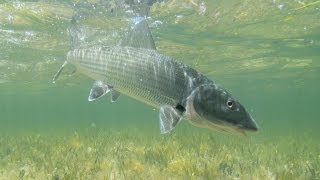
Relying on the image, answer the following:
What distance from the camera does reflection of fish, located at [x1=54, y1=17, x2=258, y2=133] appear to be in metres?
3.58

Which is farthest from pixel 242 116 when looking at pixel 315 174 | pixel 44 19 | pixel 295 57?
pixel 295 57

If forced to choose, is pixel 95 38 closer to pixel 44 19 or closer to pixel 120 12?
pixel 44 19

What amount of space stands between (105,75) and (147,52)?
2.21ft

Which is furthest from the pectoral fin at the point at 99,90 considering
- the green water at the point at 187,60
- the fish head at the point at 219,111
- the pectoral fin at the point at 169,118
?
the green water at the point at 187,60

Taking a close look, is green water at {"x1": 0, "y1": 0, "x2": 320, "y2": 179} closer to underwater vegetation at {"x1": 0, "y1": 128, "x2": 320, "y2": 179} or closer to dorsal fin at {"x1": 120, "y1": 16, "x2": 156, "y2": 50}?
underwater vegetation at {"x1": 0, "y1": 128, "x2": 320, "y2": 179}

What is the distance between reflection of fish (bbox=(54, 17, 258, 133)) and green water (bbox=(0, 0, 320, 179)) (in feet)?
1.29

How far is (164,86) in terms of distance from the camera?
13.1 feet

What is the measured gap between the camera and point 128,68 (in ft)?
14.4

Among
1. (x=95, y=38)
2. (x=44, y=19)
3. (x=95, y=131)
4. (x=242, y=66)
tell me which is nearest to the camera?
(x=44, y=19)

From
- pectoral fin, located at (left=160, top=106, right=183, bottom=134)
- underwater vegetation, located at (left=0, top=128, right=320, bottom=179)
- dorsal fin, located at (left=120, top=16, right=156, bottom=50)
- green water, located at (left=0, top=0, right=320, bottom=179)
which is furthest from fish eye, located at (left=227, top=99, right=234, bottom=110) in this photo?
underwater vegetation, located at (left=0, top=128, right=320, bottom=179)

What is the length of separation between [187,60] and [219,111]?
102 ft

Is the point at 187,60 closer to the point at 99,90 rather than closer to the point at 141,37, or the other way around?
the point at 99,90

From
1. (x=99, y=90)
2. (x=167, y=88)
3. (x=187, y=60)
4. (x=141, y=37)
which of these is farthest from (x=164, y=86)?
(x=187, y=60)

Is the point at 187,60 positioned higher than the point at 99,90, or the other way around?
the point at 99,90
